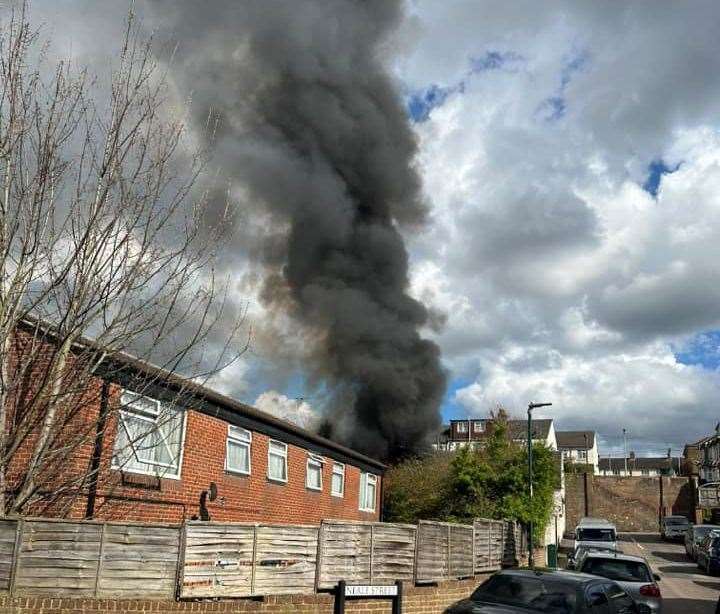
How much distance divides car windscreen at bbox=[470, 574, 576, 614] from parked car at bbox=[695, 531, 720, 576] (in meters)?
20.4

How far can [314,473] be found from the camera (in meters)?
18.3

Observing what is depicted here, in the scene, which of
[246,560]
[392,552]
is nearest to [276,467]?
[392,552]

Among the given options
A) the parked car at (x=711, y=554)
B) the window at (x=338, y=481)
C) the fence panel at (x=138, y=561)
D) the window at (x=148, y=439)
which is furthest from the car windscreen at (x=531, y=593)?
the parked car at (x=711, y=554)

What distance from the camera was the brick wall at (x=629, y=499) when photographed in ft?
176

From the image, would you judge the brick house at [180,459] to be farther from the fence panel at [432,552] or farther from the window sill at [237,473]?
the fence panel at [432,552]

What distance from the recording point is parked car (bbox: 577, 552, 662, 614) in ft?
39.1

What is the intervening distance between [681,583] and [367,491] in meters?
9.91

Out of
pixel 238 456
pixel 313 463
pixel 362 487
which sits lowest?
pixel 362 487

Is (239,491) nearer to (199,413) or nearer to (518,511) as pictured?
(199,413)

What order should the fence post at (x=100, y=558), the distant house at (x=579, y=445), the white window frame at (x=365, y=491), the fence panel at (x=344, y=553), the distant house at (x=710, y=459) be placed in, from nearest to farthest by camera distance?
the fence post at (x=100, y=558)
the fence panel at (x=344, y=553)
the white window frame at (x=365, y=491)
the distant house at (x=710, y=459)
the distant house at (x=579, y=445)

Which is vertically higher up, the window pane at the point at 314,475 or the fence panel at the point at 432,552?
the window pane at the point at 314,475

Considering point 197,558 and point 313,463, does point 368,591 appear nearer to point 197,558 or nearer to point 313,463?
point 197,558

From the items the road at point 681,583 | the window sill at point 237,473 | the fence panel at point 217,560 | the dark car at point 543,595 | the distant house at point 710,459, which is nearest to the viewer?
the dark car at point 543,595

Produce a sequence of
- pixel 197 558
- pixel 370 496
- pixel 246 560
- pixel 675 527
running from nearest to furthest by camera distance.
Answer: pixel 197 558 → pixel 246 560 → pixel 370 496 → pixel 675 527
